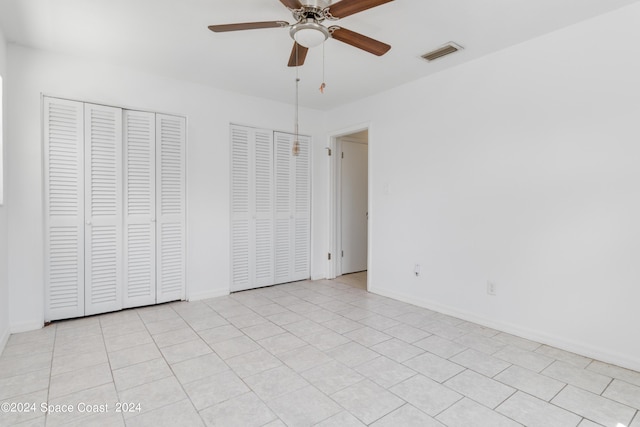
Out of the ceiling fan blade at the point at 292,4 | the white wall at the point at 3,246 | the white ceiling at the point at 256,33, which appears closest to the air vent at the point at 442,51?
the white ceiling at the point at 256,33

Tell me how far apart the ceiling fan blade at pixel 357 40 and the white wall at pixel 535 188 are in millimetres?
1331

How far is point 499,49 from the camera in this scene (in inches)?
113

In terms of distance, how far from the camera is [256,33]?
2.64m

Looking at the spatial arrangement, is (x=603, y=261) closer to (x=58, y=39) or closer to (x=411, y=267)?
(x=411, y=267)

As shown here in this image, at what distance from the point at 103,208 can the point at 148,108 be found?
115 centimetres

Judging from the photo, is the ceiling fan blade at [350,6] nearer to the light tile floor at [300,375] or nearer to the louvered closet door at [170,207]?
the light tile floor at [300,375]

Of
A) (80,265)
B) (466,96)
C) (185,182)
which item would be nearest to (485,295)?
(466,96)

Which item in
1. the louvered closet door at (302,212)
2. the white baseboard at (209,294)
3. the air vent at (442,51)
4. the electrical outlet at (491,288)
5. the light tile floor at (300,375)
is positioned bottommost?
the light tile floor at (300,375)

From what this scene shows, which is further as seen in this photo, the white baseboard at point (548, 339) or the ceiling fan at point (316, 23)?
the white baseboard at point (548, 339)

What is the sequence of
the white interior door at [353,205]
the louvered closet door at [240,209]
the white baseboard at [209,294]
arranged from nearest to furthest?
the white baseboard at [209,294] → the louvered closet door at [240,209] → the white interior door at [353,205]

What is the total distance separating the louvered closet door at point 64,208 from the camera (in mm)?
3018

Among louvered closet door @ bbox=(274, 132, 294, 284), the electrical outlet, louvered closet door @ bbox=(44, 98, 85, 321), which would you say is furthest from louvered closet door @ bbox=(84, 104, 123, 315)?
the electrical outlet

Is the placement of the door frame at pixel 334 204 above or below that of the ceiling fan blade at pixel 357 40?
below

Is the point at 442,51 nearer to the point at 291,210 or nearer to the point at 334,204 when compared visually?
the point at 334,204
